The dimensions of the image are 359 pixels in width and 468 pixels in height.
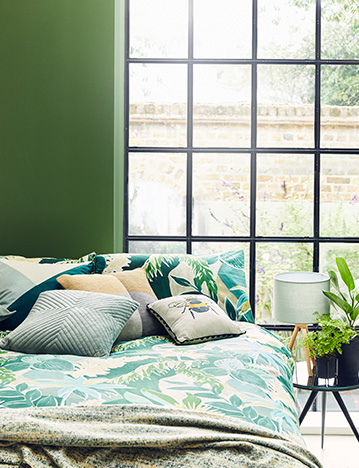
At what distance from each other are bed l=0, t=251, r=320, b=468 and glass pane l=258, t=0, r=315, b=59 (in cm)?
133

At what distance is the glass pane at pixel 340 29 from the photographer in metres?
2.89

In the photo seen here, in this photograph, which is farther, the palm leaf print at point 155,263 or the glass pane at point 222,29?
the glass pane at point 222,29

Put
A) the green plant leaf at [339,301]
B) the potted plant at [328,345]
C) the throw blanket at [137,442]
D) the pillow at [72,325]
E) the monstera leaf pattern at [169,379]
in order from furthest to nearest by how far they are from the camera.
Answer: the green plant leaf at [339,301] → the potted plant at [328,345] → the pillow at [72,325] → the monstera leaf pattern at [169,379] → the throw blanket at [137,442]

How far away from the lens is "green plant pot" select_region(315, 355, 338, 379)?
2.32 metres

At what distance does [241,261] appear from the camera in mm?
2586

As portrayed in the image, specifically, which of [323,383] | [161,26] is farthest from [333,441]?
[161,26]

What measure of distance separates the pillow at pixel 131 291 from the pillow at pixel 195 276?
0.12 meters

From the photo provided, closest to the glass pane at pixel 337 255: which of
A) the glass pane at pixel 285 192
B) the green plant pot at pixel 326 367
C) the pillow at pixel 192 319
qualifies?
the glass pane at pixel 285 192

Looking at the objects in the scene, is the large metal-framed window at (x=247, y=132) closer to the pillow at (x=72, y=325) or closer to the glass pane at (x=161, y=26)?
the glass pane at (x=161, y=26)

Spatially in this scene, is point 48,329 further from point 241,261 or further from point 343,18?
point 343,18

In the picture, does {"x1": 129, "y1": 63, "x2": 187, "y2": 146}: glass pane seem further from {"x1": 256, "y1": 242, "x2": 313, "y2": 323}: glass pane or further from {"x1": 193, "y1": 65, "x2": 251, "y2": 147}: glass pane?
{"x1": 256, "y1": 242, "x2": 313, "y2": 323}: glass pane

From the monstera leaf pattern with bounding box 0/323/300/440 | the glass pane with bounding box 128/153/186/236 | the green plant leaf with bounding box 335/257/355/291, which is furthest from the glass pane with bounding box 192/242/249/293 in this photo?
the monstera leaf pattern with bounding box 0/323/300/440

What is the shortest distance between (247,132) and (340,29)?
0.83 meters

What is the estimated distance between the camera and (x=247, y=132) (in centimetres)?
296
